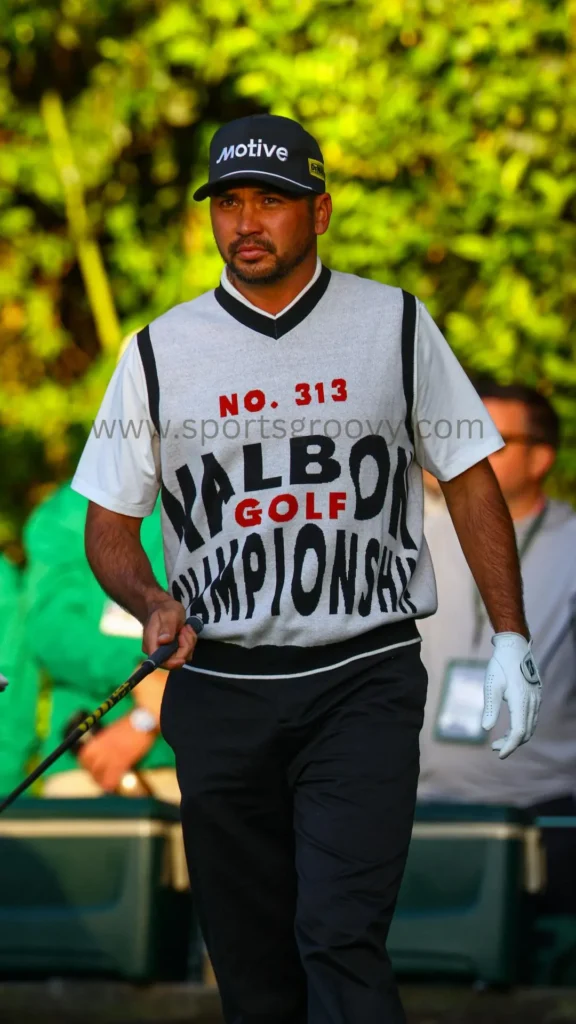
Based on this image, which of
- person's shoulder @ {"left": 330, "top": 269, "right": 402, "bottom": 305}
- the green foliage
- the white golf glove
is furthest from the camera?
the green foliage

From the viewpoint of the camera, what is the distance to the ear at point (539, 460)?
543cm

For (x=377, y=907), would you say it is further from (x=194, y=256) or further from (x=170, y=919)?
(x=194, y=256)

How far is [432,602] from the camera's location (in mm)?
3521

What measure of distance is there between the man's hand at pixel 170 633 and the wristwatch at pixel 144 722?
5.68ft

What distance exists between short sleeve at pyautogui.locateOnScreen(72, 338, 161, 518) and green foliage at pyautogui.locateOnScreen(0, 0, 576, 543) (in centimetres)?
333

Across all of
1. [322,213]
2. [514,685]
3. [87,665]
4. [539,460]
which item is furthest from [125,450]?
[539,460]

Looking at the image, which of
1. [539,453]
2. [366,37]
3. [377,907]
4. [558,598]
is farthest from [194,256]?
[377,907]

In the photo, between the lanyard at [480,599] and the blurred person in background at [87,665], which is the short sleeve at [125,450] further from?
the lanyard at [480,599]

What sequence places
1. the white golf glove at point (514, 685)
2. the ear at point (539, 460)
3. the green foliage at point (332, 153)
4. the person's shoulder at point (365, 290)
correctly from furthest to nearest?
the green foliage at point (332, 153) < the ear at point (539, 460) < the person's shoulder at point (365, 290) < the white golf glove at point (514, 685)

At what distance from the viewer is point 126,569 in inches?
140

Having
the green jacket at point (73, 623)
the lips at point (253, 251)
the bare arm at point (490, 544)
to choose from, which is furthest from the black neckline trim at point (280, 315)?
the green jacket at point (73, 623)

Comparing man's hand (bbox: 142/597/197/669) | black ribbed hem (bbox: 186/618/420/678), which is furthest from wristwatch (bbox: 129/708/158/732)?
man's hand (bbox: 142/597/197/669)

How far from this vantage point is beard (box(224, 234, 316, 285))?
11.5 feet

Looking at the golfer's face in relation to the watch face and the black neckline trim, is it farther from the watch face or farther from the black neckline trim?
the watch face
